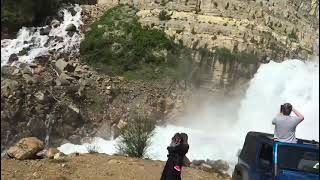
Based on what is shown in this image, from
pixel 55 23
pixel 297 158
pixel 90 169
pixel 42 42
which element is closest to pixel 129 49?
pixel 42 42

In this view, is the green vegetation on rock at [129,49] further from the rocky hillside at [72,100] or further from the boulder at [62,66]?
the boulder at [62,66]

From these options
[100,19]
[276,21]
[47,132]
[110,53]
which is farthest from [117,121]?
[276,21]

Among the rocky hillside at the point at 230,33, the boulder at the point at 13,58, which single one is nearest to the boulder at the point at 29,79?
the boulder at the point at 13,58

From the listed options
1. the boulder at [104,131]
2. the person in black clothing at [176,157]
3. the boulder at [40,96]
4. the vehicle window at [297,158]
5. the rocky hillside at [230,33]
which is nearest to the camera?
the vehicle window at [297,158]

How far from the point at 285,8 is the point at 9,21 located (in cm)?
1328

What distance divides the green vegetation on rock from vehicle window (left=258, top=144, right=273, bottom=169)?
20.0m

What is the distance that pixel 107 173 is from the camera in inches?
608

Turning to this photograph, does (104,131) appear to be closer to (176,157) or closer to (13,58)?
(13,58)

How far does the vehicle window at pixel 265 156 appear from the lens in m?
9.05

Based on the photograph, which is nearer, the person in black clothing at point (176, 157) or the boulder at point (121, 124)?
the person in black clothing at point (176, 157)

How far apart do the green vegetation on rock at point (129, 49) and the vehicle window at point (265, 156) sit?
1999 centimetres

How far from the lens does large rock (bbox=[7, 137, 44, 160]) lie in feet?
52.1

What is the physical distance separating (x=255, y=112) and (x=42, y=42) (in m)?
11.6

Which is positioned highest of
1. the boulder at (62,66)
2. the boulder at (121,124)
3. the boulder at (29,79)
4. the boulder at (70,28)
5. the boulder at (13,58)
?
→ the boulder at (70,28)
